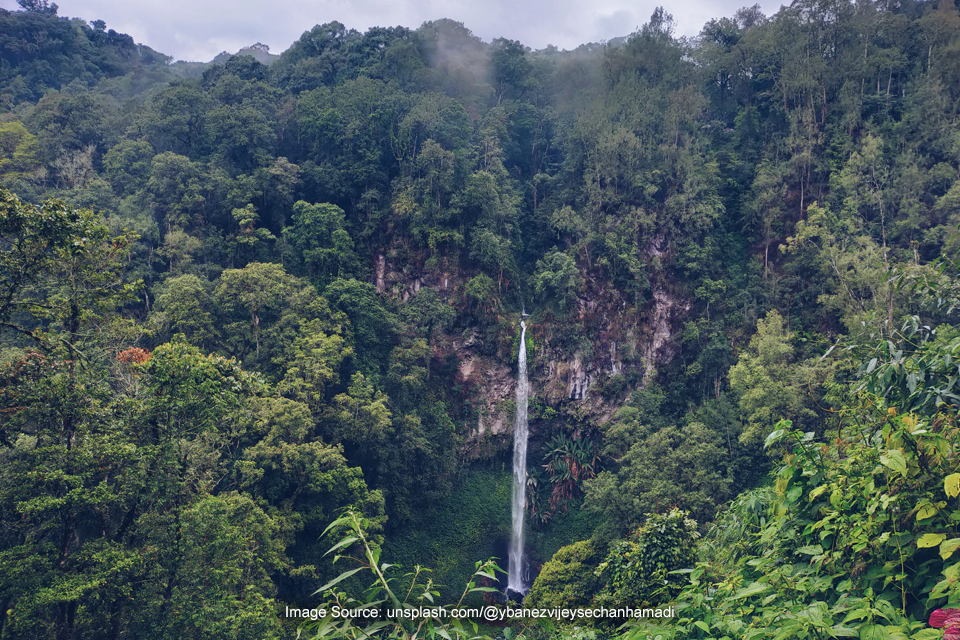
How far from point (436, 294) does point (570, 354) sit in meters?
5.83

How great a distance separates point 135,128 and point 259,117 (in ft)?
19.2

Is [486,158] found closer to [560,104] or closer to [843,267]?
[560,104]

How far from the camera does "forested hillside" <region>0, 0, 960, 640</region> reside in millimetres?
7891

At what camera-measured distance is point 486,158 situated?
908 inches

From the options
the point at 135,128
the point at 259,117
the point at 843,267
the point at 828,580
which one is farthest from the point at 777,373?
the point at 135,128

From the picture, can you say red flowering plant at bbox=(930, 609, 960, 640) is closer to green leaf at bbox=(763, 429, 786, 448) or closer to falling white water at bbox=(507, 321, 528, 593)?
green leaf at bbox=(763, 429, 786, 448)

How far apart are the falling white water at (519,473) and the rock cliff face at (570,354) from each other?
0.27 meters

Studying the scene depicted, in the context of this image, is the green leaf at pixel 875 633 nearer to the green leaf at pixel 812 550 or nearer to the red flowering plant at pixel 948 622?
the red flowering plant at pixel 948 622

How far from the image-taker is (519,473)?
2045 cm

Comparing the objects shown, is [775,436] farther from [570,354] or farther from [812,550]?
[570,354]

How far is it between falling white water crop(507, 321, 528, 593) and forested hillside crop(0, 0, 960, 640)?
0.40 m

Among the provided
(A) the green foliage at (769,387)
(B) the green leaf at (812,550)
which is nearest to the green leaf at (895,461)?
(B) the green leaf at (812,550)

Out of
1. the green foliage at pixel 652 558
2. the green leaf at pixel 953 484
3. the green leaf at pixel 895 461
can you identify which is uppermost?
the green leaf at pixel 895 461

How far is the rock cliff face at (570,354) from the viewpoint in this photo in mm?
20953
